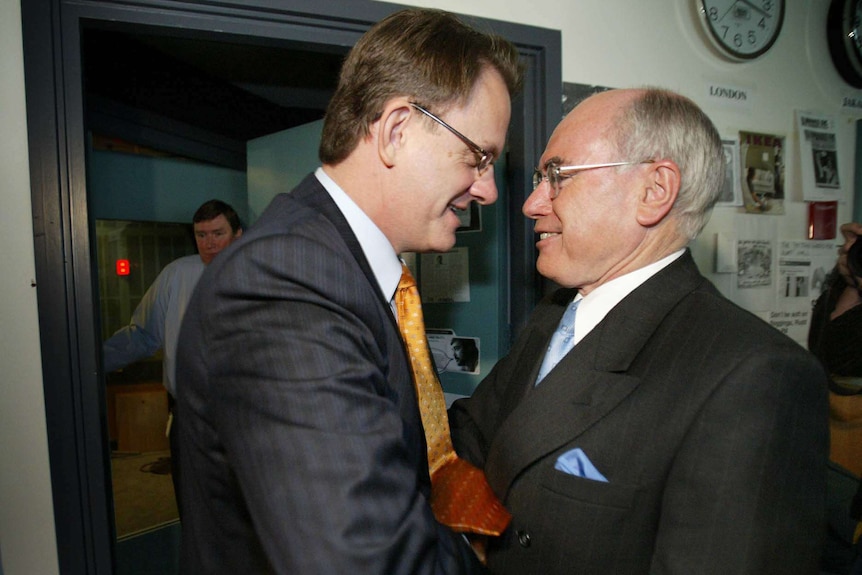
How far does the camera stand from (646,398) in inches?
33.5

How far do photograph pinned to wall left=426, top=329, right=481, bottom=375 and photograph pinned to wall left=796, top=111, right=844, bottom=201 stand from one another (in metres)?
1.38

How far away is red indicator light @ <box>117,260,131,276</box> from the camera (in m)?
3.81

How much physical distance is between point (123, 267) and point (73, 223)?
9.79ft

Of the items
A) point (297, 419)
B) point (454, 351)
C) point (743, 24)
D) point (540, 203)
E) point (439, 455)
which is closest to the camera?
point (297, 419)

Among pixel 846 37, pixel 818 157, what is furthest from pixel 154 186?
pixel 846 37

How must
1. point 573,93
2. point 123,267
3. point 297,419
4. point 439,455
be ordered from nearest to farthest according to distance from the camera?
point 297,419, point 439,455, point 573,93, point 123,267

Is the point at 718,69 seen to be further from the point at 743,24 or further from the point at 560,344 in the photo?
the point at 560,344

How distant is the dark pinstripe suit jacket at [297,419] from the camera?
0.59 metres

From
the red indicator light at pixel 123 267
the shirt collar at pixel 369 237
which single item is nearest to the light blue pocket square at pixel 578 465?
the shirt collar at pixel 369 237

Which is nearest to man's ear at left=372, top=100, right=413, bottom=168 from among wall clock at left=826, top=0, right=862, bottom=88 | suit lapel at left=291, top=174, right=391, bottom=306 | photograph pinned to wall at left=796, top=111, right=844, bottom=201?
suit lapel at left=291, top=174, right=391, bottom=306

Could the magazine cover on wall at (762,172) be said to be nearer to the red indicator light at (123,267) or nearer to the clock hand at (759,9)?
the clock hand at (759,9)

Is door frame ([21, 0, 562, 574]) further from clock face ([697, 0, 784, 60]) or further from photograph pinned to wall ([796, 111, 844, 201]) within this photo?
photograph pinned to wall ([796, 111, 844, 201])

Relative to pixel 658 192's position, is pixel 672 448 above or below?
below

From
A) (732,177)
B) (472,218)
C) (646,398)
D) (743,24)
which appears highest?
(743,24)
